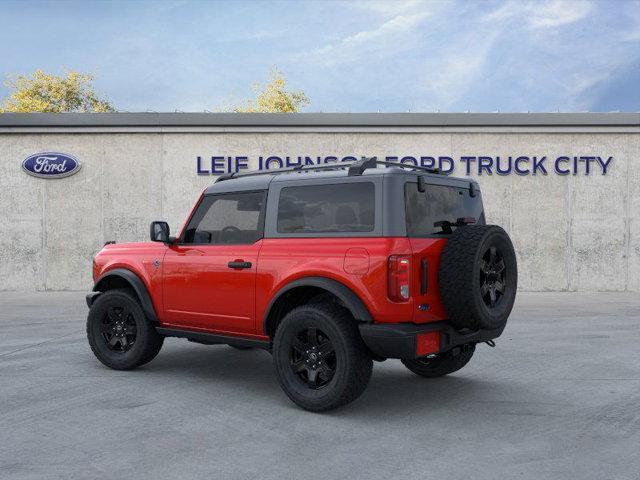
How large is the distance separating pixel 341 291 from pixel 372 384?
1.52 m

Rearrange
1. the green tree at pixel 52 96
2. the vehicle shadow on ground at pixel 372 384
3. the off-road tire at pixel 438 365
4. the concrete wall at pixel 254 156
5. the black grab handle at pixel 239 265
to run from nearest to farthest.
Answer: the vehicle shadow on ground at pixel 372 384 → the black grab handle at pixel 239 265 → the off-road tire at pixel 438 365 → the concrete wall at pixel 254 156 → the green tree at pixel 52 96

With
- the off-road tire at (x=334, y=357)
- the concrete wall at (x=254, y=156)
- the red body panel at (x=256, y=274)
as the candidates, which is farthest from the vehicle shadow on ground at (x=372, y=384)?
the concrete wall at (x=254, y=156)

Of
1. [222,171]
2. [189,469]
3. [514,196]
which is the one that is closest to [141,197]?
[222,171]

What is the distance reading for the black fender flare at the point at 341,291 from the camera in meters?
4.52

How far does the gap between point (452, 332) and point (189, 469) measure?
2.20 m

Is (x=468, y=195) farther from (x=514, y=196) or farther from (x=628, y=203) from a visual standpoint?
(x=628, y=203)

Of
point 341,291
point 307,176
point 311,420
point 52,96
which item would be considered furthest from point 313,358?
point 52,96

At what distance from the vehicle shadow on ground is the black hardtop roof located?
5.90 ft

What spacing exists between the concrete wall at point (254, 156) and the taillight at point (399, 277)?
10.8 metres

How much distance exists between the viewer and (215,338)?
5590 millimetres

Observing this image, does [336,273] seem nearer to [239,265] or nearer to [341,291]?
[341,291]

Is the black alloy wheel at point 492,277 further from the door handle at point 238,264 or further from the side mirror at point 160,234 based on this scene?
the side mirror at point 160,234

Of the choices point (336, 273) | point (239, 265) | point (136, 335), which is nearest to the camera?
point (336, 273)

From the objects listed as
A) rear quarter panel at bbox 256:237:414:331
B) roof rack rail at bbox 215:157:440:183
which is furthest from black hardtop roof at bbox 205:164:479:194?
rear quarter panel at bbox 256:237:414:331
